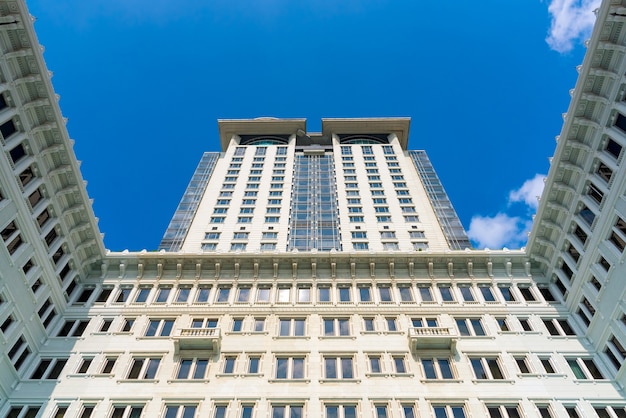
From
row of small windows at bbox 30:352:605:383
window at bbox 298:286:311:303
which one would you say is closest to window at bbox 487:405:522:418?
row of small windows at bbox 30:352:605:383

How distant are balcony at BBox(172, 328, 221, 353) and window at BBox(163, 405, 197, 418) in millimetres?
4133

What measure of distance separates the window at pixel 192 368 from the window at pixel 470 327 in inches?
744

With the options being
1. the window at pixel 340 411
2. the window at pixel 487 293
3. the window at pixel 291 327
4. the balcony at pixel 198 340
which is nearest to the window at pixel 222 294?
the balcony at pixel 198 340

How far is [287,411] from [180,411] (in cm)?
668

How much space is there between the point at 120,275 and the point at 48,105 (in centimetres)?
1508

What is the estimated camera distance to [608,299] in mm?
29031

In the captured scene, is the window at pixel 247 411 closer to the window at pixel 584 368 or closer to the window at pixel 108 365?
the window at pixel 108 365

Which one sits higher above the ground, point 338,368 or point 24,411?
point 338,368

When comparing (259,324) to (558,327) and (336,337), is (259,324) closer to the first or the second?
(336,337)

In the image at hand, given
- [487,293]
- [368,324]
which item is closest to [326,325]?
[368,324]

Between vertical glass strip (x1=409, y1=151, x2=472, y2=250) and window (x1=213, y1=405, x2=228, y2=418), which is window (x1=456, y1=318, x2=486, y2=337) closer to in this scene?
window (x1=213, y1=405, x2=228, y2=418)

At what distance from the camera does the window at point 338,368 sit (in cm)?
2934

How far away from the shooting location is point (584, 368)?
29.4 meters

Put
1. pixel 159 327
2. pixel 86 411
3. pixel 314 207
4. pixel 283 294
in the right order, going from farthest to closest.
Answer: pixel 314 207, pixel 283 294, pixel 159 327, pixel 86 411
